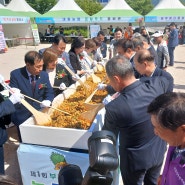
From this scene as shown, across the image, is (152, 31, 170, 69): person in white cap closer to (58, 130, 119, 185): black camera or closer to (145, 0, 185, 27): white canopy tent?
(58, 130, 119, 185): black camera

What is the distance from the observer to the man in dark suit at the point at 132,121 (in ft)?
5.54

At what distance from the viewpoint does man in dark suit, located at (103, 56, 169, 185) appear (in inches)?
66.4

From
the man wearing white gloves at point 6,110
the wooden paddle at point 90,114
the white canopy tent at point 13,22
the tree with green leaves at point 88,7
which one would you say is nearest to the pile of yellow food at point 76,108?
the wooden paddle at point 90,114

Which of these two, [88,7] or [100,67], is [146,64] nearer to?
[100,67]

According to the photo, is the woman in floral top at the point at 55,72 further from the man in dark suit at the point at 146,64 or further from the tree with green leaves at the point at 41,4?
the tree with green leaves at the point at 41,4

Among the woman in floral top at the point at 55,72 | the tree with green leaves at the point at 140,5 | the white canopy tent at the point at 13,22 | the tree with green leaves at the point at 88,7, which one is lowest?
the woman in floral top at the point at 55,72

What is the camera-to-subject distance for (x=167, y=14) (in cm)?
1853

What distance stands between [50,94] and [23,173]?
1.00m

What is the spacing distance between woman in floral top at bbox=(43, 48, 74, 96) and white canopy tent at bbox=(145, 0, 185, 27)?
16709 millimetres

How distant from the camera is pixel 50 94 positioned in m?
2.90

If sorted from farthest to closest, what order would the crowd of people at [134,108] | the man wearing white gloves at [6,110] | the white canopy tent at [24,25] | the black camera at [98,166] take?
1. the white canopy tent at [24,25]
2. the man wearing white gloves at [6,110]
3. the crowd of people at [134,108]
4. the black camera at [98,166]

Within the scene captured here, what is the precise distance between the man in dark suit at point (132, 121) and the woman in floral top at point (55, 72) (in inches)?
55.5

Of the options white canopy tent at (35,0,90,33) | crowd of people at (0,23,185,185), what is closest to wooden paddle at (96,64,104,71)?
crowd of people at (0,23,185,185)

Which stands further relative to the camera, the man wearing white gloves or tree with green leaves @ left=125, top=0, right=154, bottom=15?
tree with green leaves @ left=125, top=0, right=154, bottom=15
